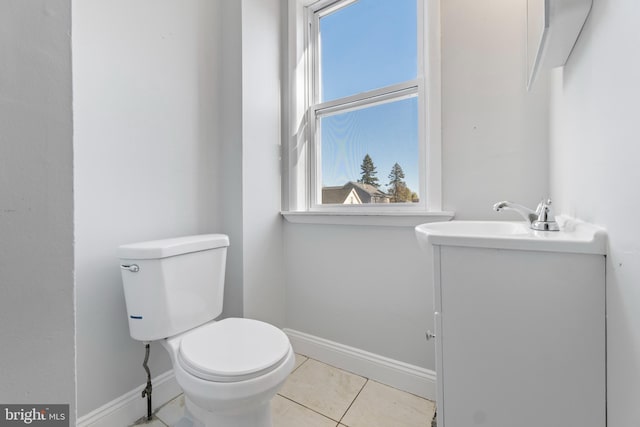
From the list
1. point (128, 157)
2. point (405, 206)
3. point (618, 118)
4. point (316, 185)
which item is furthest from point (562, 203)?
point (128, 157)

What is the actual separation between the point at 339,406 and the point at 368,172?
3.99ft

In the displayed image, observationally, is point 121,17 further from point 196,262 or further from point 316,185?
point 316,185

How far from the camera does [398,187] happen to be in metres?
1.46

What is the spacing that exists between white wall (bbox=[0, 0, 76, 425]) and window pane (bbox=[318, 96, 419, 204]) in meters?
1.35

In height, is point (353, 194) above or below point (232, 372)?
above

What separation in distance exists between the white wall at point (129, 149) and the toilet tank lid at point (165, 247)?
0.55 feet

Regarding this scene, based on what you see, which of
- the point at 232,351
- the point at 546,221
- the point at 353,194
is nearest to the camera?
the point at 546,221

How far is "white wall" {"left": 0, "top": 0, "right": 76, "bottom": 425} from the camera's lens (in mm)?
299

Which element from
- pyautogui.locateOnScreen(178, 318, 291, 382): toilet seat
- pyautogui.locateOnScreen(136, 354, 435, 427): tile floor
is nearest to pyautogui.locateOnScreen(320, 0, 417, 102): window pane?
pyautogui.locateOnScreen(178, 318, 291, 382): toilet seat

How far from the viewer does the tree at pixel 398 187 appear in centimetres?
144

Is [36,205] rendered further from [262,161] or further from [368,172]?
[368,172]

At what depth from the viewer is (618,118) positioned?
1.60 ft

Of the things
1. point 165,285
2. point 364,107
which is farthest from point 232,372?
point 364,107

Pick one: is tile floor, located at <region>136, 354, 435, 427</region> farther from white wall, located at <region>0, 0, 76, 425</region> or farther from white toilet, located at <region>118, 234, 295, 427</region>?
white wall, located at <region>0, 0, 76, 425</region>
